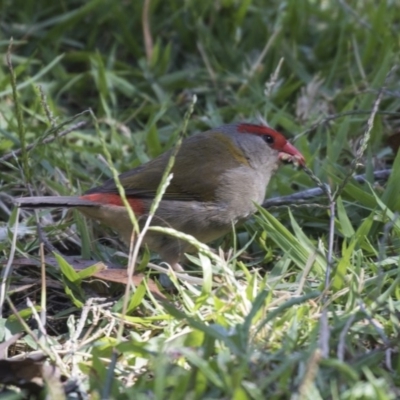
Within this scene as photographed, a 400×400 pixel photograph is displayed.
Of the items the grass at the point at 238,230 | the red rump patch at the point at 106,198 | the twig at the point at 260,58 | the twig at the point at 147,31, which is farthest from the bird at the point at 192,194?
the twig at the point at 147,31

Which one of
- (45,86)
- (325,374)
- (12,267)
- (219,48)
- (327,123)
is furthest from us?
(219,48)

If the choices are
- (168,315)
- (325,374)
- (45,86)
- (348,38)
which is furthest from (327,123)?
(325,374)

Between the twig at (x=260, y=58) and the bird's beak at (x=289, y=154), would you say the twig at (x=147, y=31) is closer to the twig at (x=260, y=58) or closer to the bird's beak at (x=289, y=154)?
the twig at (x=260, y=58)

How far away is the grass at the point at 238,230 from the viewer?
3.03 m

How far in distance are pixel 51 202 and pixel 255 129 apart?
1.36m

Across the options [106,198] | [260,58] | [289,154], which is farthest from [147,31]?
[106,198]

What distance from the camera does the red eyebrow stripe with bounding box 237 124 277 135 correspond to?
15.9 ft

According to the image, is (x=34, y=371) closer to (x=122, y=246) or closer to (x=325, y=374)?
(x=325, y=374)

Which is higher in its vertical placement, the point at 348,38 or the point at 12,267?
the point at 348,38

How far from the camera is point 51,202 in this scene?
3982 mm

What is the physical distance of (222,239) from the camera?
4.59m

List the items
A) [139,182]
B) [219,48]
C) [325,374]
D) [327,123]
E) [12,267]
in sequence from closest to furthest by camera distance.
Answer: [325,374] → [12,267] → [139,182] → [327,123] → [219,48]

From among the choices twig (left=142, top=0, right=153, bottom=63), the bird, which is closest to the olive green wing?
the bird

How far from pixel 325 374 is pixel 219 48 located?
3.73m
